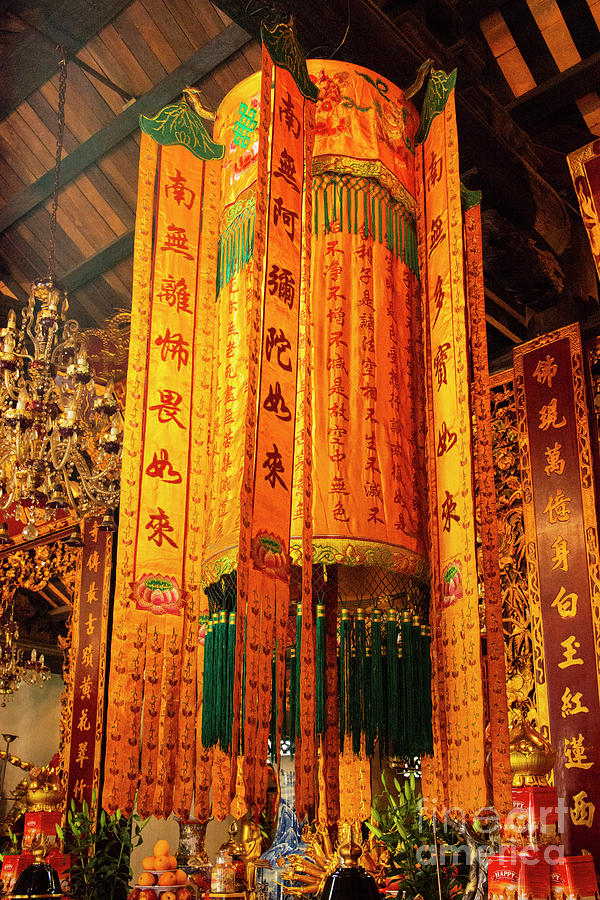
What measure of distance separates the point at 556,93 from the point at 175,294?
2077mm

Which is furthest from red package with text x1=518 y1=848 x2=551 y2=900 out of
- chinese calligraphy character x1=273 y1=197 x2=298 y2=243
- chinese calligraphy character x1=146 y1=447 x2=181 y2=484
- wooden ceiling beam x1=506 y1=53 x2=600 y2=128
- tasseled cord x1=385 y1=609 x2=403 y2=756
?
wooden ceiling beam x1=506 y1=53 x2=600 y2=128

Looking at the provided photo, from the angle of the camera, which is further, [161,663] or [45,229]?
[45,229]

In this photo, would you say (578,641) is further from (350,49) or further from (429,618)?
(350,49)

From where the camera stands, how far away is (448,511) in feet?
7.24

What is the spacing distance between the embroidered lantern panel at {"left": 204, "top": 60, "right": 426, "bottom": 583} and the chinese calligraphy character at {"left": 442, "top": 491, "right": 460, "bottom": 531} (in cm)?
9

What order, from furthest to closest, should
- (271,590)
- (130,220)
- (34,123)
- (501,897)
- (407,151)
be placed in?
(130,220) < (34,123) < (407,151) < (501,897) < (271,590)

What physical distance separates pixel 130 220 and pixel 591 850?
3.97 metres

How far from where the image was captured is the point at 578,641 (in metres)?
3.45

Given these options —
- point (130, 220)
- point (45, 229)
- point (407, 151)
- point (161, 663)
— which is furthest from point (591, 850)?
point (45, 229)

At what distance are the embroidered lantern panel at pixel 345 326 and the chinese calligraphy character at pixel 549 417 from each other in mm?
1531

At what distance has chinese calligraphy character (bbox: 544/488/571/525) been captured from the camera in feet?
12.0

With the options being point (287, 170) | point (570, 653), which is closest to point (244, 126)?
point (287, 170)

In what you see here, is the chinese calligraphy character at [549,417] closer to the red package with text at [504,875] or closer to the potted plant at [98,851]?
the red package with text at [504,875]

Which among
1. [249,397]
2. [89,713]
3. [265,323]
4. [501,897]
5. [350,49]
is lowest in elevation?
[501,897]
